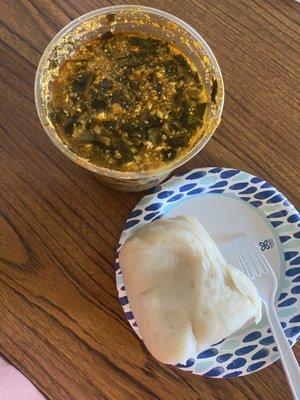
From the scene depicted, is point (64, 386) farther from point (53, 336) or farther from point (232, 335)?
point (232, 335)

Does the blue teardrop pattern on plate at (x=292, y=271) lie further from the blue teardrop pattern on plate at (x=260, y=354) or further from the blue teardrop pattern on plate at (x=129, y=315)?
the blue teardrop pattern on plate at (x=129, y=315)

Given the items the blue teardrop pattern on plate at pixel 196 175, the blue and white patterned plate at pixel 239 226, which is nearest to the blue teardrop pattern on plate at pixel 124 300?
the blue and white patterned plate at pixel 239 226

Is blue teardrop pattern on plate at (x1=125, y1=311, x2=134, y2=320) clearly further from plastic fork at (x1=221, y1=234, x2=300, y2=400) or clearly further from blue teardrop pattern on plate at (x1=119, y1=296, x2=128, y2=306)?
plastic fork at (x1=221, y1=234, x2=300, y2=400)

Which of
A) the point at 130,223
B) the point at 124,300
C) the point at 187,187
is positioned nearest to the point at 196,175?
the point at 187,187

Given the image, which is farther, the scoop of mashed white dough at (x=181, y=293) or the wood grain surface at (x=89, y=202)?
the wood grain surface at (x=89, y=202)

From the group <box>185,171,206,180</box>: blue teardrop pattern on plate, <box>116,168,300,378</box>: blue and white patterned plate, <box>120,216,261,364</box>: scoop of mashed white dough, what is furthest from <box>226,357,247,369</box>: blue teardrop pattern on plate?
<box>185,171,206,180</box>: blue teardrop pattern on plate

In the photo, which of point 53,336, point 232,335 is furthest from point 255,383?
point 53,336
